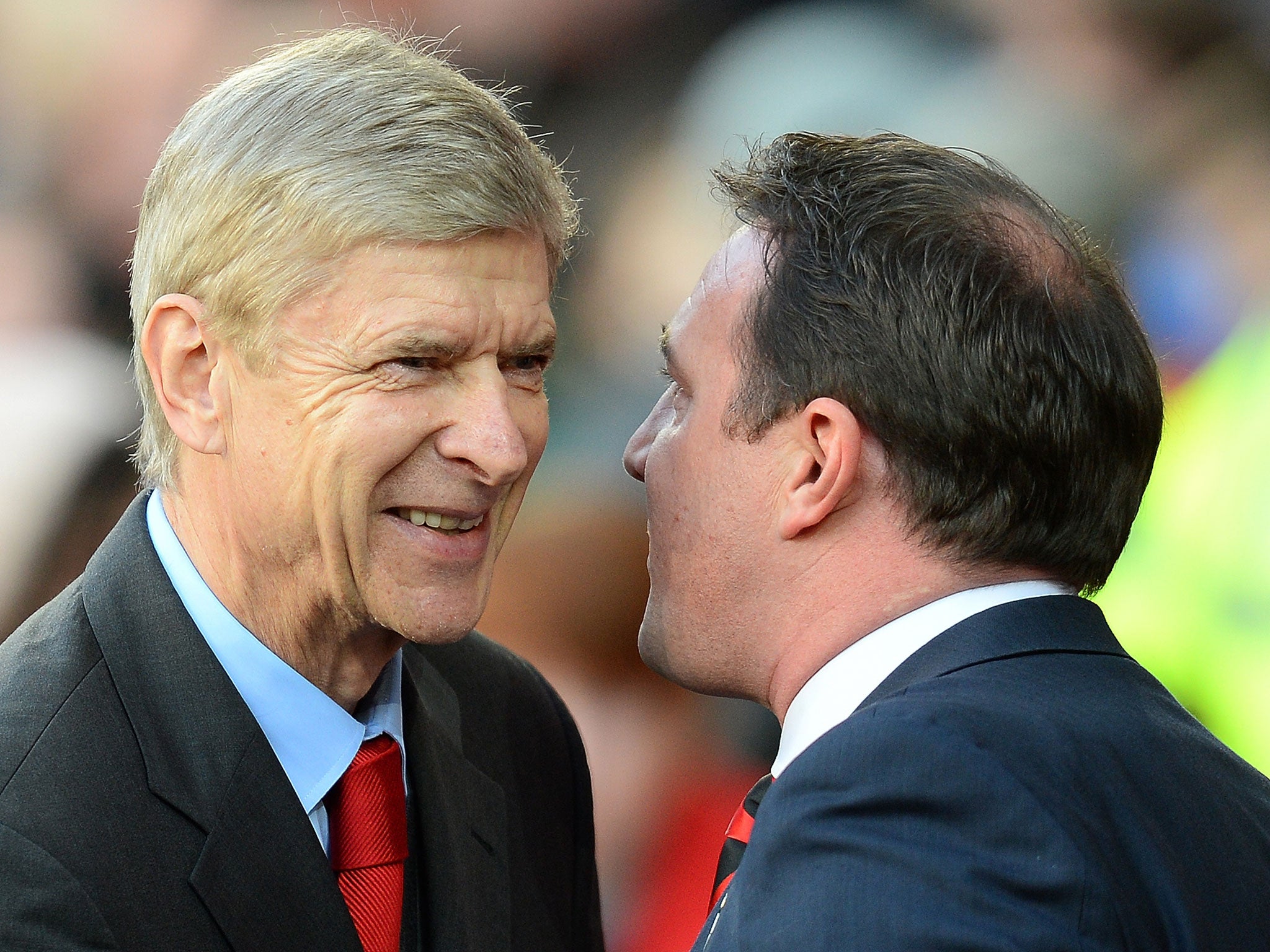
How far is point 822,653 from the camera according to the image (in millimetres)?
1910

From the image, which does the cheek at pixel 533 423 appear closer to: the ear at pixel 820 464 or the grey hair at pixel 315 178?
the grey hair at pixel 315 178

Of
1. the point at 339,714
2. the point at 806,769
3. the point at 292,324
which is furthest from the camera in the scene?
the point at 339,714

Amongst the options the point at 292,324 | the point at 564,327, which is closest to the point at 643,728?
the point at 564,327

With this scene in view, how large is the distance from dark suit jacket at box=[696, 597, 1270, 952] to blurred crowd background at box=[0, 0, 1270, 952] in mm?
2210

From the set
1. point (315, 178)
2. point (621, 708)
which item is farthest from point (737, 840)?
point (621, 708)

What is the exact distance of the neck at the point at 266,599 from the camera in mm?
1791

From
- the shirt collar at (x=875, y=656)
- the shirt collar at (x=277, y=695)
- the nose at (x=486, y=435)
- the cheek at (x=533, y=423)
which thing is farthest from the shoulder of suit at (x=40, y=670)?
the shirt collar at (x=875, y=656)

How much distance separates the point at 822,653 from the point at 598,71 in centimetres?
251

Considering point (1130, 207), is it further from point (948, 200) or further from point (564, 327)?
point (948, 200)

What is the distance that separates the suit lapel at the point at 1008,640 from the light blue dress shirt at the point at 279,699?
762 mm

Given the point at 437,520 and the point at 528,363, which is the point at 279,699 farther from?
the point at 528,363

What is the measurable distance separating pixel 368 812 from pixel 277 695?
0.72 ft

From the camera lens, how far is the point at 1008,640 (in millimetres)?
1649

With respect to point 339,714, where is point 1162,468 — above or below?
above
